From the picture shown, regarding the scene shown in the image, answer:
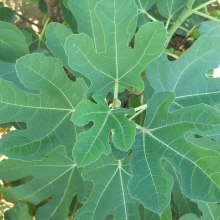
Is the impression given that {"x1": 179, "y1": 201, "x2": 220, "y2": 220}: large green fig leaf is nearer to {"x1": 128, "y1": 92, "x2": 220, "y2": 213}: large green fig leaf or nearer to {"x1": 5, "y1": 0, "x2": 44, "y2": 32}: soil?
{"x1": 128, "y1": 92, "x2": 220, "y2": 213}: large green fig leaf

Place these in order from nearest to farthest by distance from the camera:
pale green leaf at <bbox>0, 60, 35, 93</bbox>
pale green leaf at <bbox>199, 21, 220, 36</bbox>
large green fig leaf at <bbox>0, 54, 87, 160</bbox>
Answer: large green fig leaf at <bbox>0, 54, 87, 160</bbox> < pale green leaf at <bbox>0, 60, 35, 93</bbox> < pale green leaf at <bbox>199, 21, 220, 36</bbox>

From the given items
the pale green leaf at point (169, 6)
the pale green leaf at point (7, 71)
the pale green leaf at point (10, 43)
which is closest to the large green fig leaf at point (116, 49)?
the pale green leaf at point (7, 71)

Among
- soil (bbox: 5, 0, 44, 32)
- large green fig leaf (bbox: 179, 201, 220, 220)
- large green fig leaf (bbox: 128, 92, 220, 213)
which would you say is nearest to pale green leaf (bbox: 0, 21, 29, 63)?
large green fig leaf (bbox: 128, 92, 220, 213)

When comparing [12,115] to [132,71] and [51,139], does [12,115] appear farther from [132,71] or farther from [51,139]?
[132,71]

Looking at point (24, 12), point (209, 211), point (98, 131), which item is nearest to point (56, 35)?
point (98, 131)

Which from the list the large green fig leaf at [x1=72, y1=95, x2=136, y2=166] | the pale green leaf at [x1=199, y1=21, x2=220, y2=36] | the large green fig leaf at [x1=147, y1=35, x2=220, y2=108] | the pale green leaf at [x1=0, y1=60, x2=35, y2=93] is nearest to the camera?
the large green fig leaf at [x1=72, y1=95, x2=136, y2=166]

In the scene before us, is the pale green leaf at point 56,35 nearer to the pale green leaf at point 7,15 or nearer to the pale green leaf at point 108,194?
the pale green leaf at point 108,194

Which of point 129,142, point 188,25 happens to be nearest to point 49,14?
point 188,25
